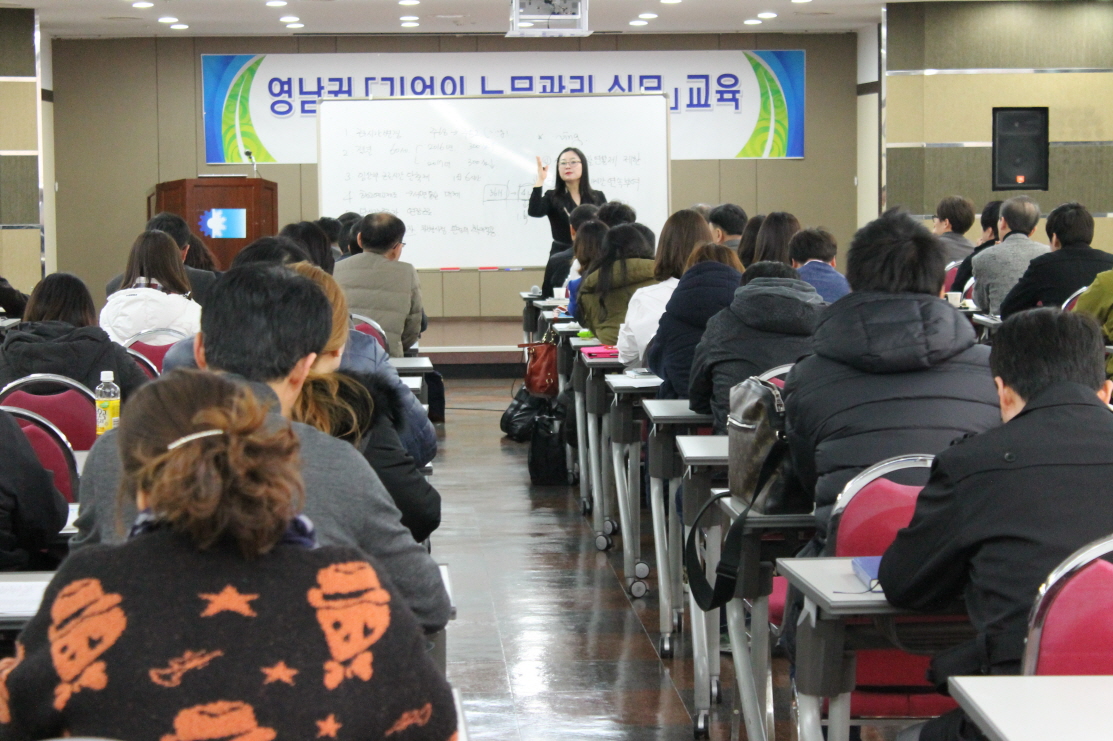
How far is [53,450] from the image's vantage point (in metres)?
2.97

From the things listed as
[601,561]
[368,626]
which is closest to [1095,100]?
[601,561]

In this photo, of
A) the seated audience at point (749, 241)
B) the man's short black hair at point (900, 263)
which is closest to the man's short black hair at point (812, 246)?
the seated audience at point (749, 241)

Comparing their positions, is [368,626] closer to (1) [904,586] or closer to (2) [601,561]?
(1) [904,586]

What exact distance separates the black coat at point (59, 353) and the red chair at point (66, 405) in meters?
0.19

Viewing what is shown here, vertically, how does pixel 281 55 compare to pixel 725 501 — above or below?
above

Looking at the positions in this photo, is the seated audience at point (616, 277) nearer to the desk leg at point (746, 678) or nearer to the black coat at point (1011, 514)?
the desk leg at point (746, 678)

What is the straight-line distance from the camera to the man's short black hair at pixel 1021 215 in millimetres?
7648

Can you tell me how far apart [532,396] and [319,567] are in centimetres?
575

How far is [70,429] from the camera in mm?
3471

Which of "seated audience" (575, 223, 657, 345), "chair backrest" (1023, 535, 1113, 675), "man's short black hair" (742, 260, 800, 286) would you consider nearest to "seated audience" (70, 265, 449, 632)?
"chair backrest" (1023, 535, 1113, 675)

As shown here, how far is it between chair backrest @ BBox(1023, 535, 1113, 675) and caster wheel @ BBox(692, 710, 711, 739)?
1561 mm

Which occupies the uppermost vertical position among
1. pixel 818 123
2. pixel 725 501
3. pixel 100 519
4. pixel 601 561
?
pixel 818 123

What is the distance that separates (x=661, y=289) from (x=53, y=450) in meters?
2.65

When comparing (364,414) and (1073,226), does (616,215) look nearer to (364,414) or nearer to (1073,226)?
(1073,226)
